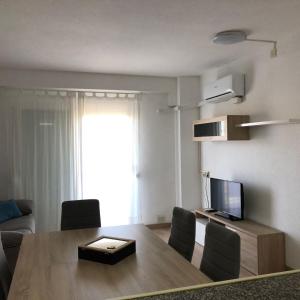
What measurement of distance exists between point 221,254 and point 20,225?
116 inches

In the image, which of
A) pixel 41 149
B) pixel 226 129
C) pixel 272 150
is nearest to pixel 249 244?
pixel 272 150

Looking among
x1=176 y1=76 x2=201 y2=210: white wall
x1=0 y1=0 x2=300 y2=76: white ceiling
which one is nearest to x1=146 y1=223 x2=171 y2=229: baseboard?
x1=176 y1=76 x2=201 y2=210: white wall

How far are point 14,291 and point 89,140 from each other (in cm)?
372

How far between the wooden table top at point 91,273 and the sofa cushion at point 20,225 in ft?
5.32

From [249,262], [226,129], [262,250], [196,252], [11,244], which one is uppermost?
[226,129]

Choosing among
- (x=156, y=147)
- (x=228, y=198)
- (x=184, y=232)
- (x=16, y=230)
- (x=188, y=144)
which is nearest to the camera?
(x=184, y=232)

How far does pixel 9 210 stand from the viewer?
4.39m

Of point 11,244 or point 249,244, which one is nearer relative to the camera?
point 11,244

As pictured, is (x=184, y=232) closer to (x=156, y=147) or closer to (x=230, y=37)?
(x=230, y=37)

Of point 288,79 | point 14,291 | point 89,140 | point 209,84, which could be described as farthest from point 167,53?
point 14,291

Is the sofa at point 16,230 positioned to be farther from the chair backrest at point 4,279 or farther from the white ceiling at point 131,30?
the white ceiling at point 131,30

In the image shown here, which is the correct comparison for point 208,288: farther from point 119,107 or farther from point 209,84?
point 119,107

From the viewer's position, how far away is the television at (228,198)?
4.01m

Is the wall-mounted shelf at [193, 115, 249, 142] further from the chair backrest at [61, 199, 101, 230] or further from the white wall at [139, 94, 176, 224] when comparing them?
the chair backrest at [61, 199, 101, 230]
